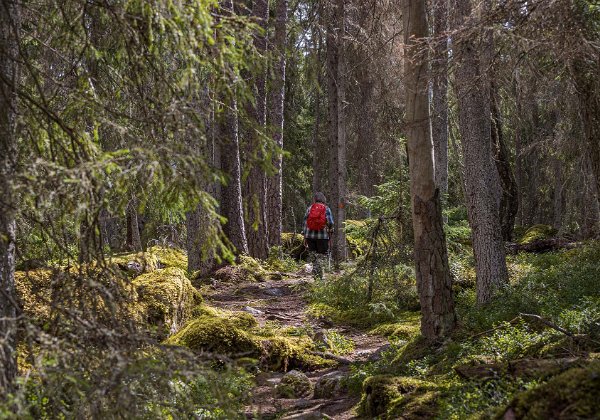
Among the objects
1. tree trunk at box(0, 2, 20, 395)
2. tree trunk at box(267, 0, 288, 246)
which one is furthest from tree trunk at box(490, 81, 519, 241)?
tree trunk at box(0, 2, 20, 395)

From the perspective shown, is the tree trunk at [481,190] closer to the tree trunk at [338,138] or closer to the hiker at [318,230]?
the hiker at [318,230]

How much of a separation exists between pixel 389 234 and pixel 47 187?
233 inches

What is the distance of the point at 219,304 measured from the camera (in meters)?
11.7

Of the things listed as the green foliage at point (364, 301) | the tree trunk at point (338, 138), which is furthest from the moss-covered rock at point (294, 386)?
the tree trunk at point (338, 138)

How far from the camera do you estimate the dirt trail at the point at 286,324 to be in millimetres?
6555

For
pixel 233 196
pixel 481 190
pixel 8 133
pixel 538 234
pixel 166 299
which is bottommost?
pixel 166 299

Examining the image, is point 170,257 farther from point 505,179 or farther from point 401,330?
point 505,179

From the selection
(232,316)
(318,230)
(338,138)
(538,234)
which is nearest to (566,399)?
(232,316)

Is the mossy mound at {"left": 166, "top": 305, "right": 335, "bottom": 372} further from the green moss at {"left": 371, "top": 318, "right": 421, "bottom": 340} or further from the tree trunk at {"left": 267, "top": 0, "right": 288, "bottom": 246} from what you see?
the tree trunk at {"left": 267, "top": 0, "right": 288, "bottom": 246}

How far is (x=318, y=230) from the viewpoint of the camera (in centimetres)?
1472

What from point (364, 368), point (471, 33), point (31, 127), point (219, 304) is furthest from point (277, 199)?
point (31, 127)

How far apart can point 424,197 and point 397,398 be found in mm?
2447

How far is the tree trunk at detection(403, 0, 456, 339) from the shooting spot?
23.6 feet

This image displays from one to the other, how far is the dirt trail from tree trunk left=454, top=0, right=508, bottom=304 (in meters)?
2.03
